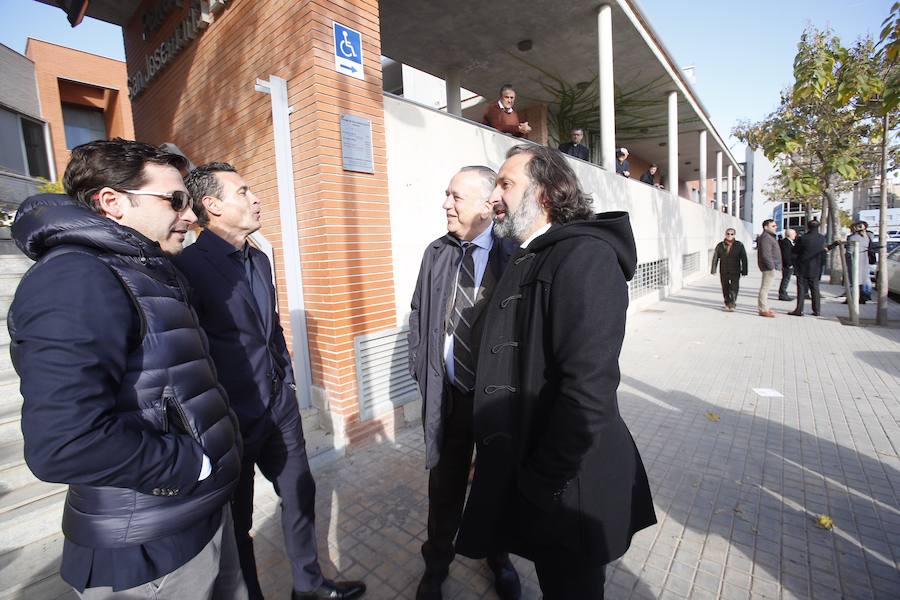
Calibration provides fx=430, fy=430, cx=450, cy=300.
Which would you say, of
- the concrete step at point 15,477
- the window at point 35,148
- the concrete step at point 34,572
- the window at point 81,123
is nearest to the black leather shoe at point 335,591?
the concrete step at point 34,572

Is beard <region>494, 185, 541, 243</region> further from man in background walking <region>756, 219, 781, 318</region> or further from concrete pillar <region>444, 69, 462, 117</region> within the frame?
man in background walking <region>756, 219, 781, 318</region>

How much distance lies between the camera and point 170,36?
19.3ft

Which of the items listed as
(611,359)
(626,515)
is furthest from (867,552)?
(611,359)

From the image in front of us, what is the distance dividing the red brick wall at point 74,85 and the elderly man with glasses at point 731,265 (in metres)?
19.1

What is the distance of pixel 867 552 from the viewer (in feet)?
8.05

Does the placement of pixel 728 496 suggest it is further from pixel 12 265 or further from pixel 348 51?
pixel 12 265

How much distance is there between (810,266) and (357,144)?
33.5 ft

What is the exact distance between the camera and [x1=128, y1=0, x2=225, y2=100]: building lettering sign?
506cm

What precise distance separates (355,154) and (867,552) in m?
4.51

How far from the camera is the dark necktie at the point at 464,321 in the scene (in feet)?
7.42

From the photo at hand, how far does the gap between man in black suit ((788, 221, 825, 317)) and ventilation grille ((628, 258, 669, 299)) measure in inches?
125

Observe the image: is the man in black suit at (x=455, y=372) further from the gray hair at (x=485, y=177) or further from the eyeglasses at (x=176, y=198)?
the eyeglasses at (x=176, y=198)

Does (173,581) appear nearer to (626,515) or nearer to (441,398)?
(441,398)

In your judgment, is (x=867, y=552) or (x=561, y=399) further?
(x=867, y=552)
